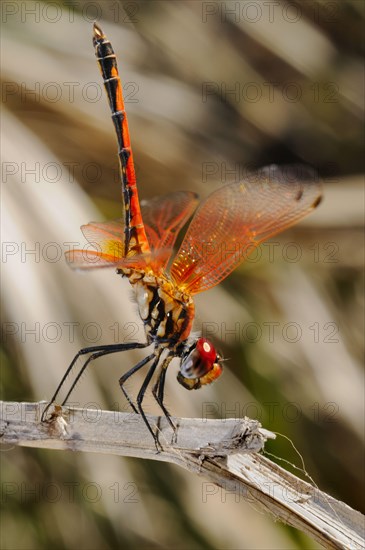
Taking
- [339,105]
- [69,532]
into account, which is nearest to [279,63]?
[339,105]

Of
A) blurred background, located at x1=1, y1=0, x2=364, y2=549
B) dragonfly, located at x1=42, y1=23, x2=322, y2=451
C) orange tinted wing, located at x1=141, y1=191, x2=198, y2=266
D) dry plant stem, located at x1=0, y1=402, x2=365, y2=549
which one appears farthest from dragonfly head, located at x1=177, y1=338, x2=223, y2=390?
blurred background, located at x1=1, y1=0, x2=364, y2=549

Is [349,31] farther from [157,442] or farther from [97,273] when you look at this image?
[157,442]

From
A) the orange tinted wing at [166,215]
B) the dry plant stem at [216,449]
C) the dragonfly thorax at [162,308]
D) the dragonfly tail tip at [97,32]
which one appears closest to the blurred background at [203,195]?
the orange tinted wing at [166,215]

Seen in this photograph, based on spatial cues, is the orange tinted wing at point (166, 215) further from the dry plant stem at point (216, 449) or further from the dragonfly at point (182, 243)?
the dry plant stem at point (216, 449)

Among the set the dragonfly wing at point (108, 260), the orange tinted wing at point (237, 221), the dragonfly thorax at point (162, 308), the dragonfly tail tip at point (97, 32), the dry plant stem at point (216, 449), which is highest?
the dragonfly tail tip at point (97, 32)

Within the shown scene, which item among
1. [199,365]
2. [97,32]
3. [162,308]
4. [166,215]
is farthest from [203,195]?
[199,365]

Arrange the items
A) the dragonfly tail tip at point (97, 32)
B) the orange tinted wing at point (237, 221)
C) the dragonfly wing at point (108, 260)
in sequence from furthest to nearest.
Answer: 1. the dragonfly tail tip at point (97, 32)
2. the orange tinted wing at point (237, 221)
3. the dragonfly wing at point (108, 260)

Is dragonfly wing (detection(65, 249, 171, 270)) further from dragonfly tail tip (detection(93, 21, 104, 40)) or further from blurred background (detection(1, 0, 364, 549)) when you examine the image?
blurred background (detection(1, 0, 364, 549))
